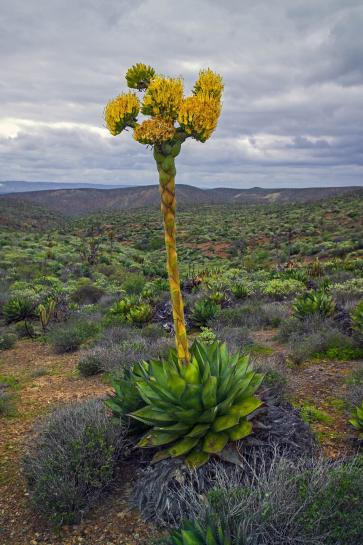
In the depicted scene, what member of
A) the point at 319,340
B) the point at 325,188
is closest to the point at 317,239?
the point at 319,340

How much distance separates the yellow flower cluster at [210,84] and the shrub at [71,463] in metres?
3.12

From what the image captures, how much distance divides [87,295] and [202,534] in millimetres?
13673

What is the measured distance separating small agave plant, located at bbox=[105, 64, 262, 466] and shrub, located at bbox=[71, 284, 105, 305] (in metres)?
11.3

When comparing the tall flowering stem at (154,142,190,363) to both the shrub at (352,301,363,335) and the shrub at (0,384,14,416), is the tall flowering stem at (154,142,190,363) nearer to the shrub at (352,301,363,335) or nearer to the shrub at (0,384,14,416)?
the shrub at (0,384,14,416)

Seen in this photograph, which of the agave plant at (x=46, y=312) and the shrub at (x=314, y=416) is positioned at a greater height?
the shrub at (x=314, y=416)

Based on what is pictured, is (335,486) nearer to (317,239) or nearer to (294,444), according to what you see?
(294,444)

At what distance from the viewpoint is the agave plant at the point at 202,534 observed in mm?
2561

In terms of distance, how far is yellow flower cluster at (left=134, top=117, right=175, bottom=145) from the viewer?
10.6ft

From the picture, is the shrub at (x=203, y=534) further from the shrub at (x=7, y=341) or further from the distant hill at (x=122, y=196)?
the distant hill at (x=122, y=196)

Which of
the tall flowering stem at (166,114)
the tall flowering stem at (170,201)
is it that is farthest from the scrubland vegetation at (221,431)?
the tall flowering stem at (166,114)

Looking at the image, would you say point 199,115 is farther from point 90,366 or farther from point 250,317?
point 250,317

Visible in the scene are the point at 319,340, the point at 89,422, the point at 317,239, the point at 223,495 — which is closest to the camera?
the point at 223,495

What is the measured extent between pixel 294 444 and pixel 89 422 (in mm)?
→ 1965

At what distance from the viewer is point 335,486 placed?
298 cm
